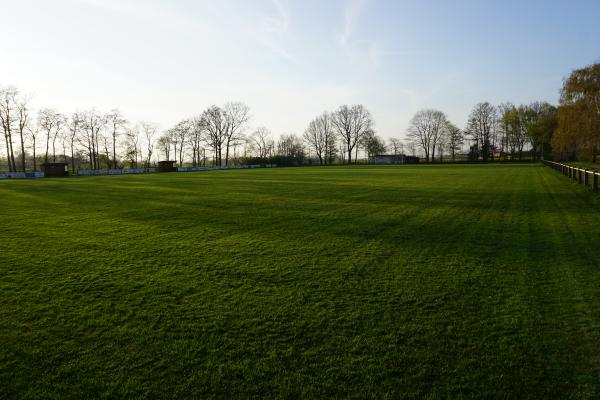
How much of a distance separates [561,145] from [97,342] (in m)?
44.6

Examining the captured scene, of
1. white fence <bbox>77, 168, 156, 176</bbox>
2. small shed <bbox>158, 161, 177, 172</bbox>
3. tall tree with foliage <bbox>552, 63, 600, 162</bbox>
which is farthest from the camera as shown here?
small shed <bbox>158, 161, 177, 172</bbox>

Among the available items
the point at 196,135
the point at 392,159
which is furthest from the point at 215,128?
the point at 392,159

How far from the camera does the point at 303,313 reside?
14.0 ft

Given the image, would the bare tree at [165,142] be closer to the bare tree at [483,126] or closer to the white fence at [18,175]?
the white fence at [18,175]

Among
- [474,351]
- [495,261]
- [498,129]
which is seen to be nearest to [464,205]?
[495,261]

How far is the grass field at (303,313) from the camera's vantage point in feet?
9.95

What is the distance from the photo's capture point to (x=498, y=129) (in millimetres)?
91188

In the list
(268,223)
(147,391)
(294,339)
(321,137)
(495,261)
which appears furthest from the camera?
(321,137)

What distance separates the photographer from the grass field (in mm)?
3033

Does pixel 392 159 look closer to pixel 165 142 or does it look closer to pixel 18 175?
pixel 165 142

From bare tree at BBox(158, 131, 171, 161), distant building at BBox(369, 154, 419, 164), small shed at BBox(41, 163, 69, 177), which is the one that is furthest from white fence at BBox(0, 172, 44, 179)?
distant building at BBox(369, 154, 419, 164)

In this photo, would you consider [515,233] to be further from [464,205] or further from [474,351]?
[474,351]

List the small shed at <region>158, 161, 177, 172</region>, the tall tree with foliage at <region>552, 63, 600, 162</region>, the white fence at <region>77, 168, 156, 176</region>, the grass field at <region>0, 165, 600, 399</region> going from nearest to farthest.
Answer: the grass field at <region>0, 165, 600, 399</region> < the tall tree with foliage at <region>552, 63, 600, 162</region> < the white fence at <region>77, 168, 156, 176</region> < the small shed at <region>158, 161, 177, 172</region>

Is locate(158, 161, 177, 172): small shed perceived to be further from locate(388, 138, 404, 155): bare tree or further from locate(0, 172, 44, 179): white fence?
locate(388, 138, 404, 155): bare tree
